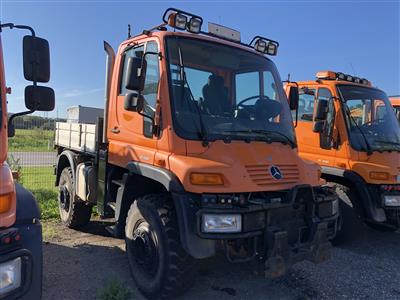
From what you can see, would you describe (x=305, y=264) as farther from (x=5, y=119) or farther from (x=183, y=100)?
(x=5, y=119)

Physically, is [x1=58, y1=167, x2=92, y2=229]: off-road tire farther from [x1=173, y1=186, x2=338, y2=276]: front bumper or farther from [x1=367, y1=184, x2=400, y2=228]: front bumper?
[x1=367, y1=184, x2=400, y2=228]: front bumper

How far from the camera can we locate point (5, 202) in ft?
8.23

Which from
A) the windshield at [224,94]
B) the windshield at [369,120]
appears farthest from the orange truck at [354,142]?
the windshield at [224,94]

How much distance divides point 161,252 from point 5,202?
1.58 meters

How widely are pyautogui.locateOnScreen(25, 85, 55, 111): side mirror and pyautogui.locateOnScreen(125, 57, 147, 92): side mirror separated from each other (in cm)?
95

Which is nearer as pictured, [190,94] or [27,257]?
[27,257]

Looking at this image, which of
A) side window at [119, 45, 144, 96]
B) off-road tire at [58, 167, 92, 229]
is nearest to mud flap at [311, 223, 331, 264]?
side window at [119, 45, 144, 96]

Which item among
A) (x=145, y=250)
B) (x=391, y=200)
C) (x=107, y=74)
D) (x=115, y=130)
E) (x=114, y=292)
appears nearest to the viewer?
(x=114, y=292)

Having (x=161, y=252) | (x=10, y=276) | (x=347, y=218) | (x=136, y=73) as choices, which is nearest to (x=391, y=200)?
(x=347, y=218)

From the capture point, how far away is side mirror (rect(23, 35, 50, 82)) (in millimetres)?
2941

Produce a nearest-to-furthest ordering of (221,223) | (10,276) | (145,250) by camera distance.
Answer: (10,276)
(221,223)
(145,250)

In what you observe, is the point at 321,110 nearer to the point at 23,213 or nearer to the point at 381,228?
the point at 381,228

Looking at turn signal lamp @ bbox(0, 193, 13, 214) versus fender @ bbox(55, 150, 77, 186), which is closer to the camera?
turn signal lamp @ bbox(0, 193, 13, 214)

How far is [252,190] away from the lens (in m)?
3.65
